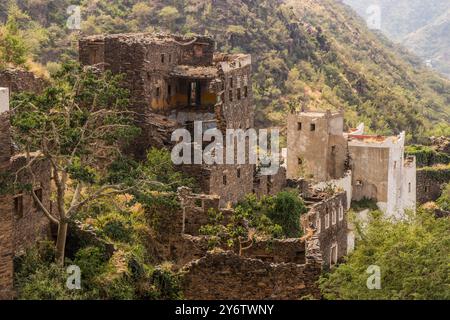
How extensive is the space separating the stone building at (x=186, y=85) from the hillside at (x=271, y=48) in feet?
76.7

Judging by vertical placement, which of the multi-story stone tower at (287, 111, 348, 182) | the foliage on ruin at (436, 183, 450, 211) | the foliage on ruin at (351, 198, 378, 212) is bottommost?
the foliage on ruin at (436, 183, 450, 211)

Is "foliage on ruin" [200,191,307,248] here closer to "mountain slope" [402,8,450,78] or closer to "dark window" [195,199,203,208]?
"dark window" [195,199,203,208]

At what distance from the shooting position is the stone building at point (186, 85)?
127ft

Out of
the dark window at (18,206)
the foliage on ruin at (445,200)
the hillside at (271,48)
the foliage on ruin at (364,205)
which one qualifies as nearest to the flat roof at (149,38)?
the foliage on ruin at (364,205)

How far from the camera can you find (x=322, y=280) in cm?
2548

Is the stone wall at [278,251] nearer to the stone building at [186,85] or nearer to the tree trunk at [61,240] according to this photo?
the tree trunk at [61,240]

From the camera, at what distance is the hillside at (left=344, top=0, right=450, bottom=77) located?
6998 inches

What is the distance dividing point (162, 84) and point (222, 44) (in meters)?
47.8

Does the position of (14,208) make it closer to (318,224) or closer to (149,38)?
(149,38)

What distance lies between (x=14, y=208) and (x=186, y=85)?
618 inches

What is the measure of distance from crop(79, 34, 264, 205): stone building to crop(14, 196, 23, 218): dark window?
11.1 metres

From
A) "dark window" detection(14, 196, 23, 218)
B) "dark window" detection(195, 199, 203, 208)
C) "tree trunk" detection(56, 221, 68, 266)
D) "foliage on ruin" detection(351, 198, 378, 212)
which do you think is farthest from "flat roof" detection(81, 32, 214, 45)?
"tree trunk" detection(56, 221, 68, 266)
